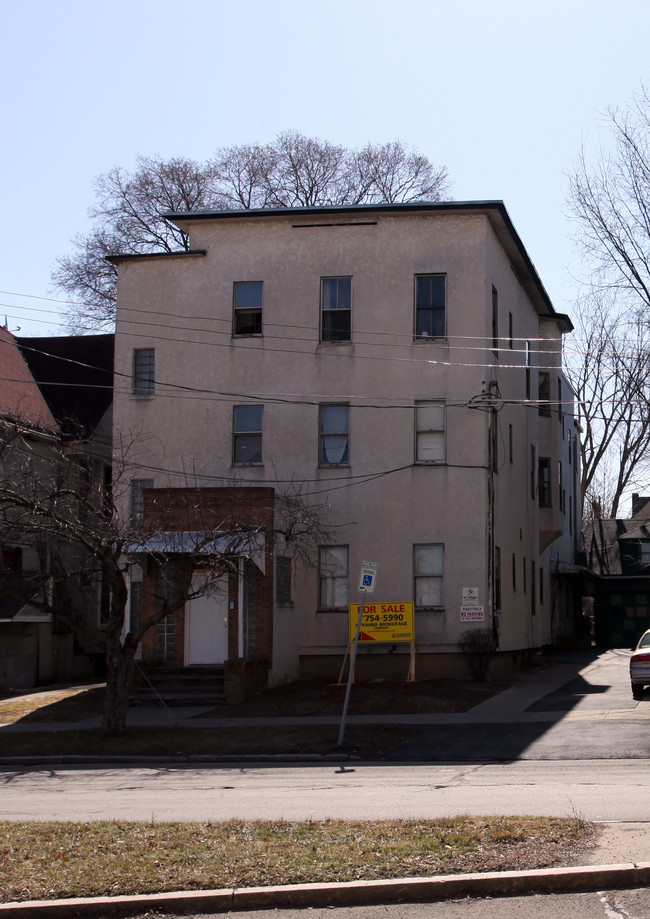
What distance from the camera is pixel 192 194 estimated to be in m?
43.9

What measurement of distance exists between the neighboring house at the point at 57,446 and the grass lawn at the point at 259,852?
16.3 metres

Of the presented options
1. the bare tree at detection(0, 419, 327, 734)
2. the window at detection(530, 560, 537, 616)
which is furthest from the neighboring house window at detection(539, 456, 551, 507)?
the bare tree at detection(0, 419, 327, 734)

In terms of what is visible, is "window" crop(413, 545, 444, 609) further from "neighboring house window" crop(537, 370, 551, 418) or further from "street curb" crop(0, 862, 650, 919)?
"street curb" crop(0, 862, 650, 919)

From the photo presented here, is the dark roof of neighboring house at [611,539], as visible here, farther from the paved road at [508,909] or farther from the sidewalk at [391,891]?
the paved road at [508,909]

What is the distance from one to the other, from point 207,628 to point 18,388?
12.5 m

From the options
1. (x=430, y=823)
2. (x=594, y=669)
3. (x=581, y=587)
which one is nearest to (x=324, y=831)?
(x=430, y=823)

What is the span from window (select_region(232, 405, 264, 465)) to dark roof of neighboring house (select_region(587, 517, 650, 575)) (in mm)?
23397

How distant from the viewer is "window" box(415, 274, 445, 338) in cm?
2836

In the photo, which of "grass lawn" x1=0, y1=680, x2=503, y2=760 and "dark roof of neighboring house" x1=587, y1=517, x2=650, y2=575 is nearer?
"grass lawn" x1=0, y1=680, x2=503, y2=760

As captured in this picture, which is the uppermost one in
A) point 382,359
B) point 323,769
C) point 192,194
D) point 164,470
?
point 192,194

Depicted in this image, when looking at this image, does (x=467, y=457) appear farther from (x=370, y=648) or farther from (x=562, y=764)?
(x=562, y=764)

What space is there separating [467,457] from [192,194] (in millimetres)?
21639

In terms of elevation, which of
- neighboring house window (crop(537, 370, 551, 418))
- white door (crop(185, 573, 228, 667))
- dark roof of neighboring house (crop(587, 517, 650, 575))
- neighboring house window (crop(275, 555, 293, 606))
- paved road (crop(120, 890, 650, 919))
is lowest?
paved road (crop(120, 890, 650, 919))

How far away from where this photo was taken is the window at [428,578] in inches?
1078
